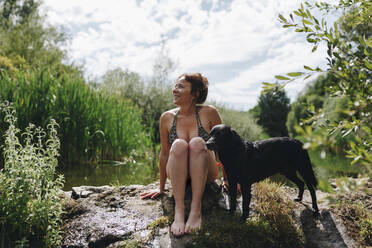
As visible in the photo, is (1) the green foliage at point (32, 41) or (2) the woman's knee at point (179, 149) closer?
(2) the woman's knee at point (179, 149)

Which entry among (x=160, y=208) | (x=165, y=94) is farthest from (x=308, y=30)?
(x=165, y=94)

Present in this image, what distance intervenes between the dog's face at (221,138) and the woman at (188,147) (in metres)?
0.39

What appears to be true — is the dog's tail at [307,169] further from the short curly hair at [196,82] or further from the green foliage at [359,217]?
the short curly hair at [196,82]

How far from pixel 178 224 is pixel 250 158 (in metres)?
0.94

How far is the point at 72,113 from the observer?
582cm

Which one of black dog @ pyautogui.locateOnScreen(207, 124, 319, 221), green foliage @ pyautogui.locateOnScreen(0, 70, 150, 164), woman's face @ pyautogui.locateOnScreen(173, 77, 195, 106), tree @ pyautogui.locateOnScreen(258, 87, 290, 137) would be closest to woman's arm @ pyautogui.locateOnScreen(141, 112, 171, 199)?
woman's face @ pyautogui.locateOnScreen(173, 77, 195, 106)

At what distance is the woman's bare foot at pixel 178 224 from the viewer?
2609mm

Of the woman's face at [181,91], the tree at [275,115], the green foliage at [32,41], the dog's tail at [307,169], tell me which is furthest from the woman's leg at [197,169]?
the tree at [275,115]

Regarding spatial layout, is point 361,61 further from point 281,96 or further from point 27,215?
point 281,96

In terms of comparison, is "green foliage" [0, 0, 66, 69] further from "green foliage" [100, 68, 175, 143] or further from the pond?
the pond

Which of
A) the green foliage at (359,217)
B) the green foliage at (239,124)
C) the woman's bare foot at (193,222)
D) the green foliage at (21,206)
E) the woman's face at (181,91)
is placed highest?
the woman's face at (181,91)


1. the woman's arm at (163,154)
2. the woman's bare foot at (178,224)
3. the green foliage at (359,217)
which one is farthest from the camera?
the woman's arm at (163,154)

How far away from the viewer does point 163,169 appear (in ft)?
11.0

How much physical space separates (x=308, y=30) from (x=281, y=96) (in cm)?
2709
